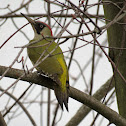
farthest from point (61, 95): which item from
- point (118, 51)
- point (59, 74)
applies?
point (118, 51)

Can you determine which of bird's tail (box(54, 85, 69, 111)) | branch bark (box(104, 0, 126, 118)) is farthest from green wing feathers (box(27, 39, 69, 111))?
branch bark (box(104, 0, 126, 118))

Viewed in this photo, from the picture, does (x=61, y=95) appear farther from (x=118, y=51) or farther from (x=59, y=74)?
(x=118, y=51)

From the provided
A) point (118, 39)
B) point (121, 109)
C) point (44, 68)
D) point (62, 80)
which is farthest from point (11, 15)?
point (121, 109)

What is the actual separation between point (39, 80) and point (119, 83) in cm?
92

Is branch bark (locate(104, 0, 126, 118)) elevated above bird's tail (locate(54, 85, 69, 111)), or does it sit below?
above

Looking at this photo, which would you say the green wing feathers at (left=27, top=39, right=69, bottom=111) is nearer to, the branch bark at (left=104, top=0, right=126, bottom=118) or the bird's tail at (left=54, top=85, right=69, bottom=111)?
the bird's tail at (left=54, top=85, right=69, bottom=111)

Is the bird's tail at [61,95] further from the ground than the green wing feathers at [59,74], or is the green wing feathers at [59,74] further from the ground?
the green wing feathers at [59,74]

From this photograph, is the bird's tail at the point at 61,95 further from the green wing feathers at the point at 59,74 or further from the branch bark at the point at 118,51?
the branch bark at the point at 118,51

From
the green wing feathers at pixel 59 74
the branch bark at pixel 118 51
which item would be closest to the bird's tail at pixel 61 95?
the green wing feathers at pixel 59 74

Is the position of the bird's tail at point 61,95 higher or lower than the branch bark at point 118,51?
lower

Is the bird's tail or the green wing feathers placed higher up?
the green wing feathers

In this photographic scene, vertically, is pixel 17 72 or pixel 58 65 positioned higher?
pixel 58 65

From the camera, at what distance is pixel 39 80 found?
304cm

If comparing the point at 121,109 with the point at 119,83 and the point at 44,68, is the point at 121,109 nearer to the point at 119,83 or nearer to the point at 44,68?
the point at 119,83
